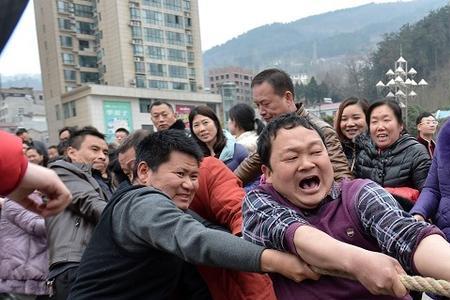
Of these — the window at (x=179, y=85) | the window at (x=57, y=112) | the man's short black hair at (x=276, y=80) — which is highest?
the window at (x=179, y=85)

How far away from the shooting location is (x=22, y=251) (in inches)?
119

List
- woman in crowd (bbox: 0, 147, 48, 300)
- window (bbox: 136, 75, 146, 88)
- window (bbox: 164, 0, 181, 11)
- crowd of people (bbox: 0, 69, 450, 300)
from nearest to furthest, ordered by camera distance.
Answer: crowd of people (bbox: 0, 69, 450, 300) < woman in crowd (bbox: 0, 147, 48, 300) < window (bbox: 136, 75, 146, 88) < window (bbox: 164, 0, 181, 11)

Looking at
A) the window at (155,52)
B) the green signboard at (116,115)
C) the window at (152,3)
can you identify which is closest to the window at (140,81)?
the window at (155,52)

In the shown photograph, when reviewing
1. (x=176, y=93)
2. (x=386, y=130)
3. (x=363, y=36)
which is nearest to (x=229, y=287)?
(x=386, y=130)

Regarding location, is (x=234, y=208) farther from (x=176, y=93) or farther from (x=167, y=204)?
(x=176, y=93)

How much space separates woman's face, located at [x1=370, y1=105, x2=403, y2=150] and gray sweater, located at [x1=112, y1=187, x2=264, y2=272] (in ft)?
6.99

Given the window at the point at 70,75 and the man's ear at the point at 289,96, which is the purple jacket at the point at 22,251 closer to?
the man's ear at the point at 289,96

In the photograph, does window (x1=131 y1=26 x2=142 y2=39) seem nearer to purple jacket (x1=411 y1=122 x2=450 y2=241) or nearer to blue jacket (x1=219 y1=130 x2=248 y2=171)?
blue jacket (x1=219 y1=130 x2=248 y2=171)

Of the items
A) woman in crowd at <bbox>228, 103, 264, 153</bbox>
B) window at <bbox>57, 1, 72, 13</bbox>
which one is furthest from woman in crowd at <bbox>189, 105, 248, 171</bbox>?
window at <bbox>57, 1, 72, 13</bbox>

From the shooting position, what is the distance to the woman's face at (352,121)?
3682 mm

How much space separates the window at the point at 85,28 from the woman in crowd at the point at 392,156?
42.1 meters

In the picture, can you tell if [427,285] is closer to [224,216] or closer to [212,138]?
[224,216]

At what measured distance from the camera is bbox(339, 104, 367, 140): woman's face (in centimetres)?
368

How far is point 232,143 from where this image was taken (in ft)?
12.7
